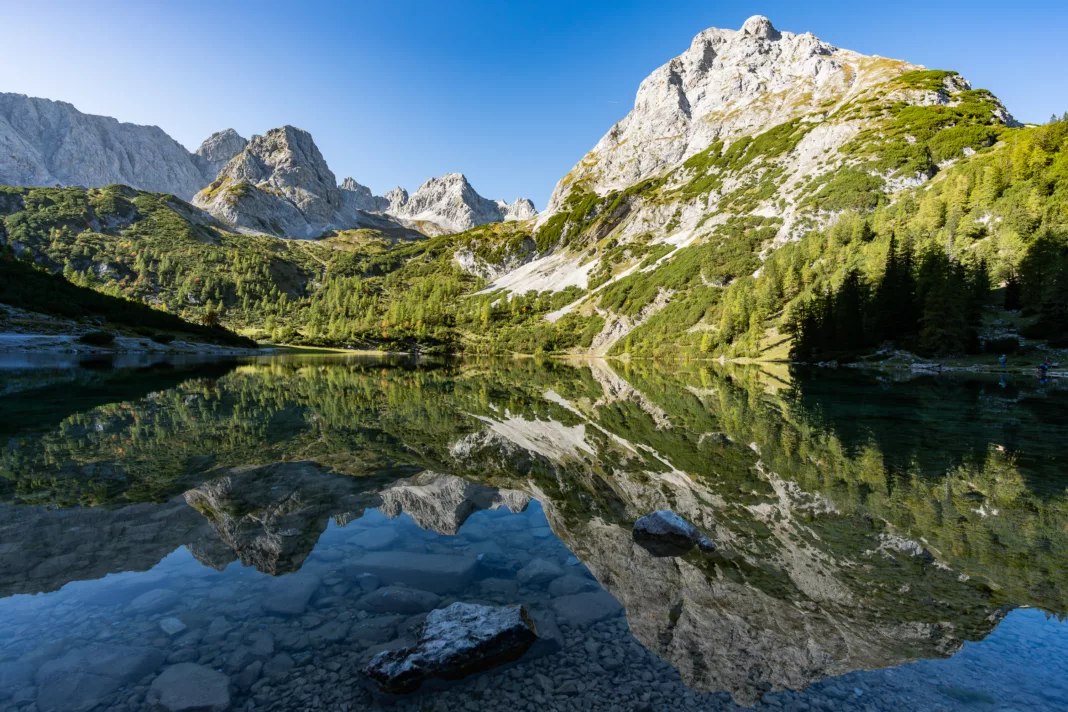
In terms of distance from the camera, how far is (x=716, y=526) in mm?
10453

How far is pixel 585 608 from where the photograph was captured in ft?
24.4

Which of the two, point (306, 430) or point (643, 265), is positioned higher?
point (643, 265)

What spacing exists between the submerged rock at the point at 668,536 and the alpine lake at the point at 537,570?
0.12 meters

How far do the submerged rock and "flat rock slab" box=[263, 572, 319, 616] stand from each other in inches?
254

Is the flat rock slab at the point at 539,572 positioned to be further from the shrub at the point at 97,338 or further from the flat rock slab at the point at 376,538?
the shrub at the point at 97,338

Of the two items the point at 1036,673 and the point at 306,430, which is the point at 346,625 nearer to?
the point at 1036,673

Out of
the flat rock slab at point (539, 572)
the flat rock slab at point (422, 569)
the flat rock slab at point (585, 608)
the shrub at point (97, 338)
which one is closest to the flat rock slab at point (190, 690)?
the flat rock slab at point (422, 569)

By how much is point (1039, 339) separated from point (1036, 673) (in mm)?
79135

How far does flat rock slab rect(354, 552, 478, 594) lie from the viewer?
8.25 meters

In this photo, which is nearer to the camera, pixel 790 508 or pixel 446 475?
pixel 790 508

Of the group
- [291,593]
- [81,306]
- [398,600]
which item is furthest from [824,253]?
[81,306]

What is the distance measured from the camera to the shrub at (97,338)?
234 ft

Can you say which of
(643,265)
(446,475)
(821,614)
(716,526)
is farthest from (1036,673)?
(643,265)

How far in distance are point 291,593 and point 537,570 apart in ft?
14.3
